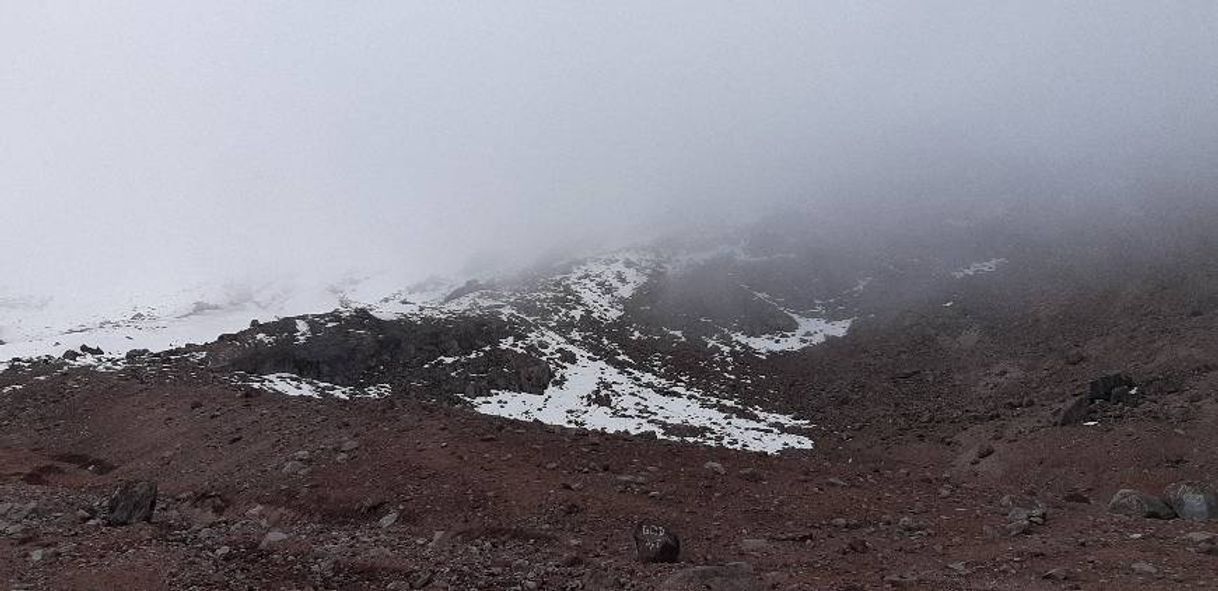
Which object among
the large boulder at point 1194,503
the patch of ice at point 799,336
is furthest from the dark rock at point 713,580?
the patch of ice at point 799,336

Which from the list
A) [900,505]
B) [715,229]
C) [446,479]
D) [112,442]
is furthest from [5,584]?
[715,229]

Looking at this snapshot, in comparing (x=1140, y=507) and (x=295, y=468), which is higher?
(x=295, y=468)

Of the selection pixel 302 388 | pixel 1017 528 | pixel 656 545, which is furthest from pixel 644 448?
pixel 302 388

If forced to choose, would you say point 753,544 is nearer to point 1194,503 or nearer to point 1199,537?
point 1199,537

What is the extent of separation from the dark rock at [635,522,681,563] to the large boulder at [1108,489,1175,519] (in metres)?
9.55

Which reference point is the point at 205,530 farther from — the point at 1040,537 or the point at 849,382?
the point at 849,382

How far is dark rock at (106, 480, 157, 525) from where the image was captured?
14219 mm

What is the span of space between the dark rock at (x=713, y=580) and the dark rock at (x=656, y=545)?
720 mm

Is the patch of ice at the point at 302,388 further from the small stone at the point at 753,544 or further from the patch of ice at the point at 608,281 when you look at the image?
the patch of ice at the point at 608,281

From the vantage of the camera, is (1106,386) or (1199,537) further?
(1106,386)

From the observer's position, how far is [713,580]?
35.3 ft

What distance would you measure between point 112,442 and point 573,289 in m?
37.5

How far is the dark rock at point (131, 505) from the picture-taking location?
14.2m

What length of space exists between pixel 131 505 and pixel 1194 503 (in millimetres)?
21603
